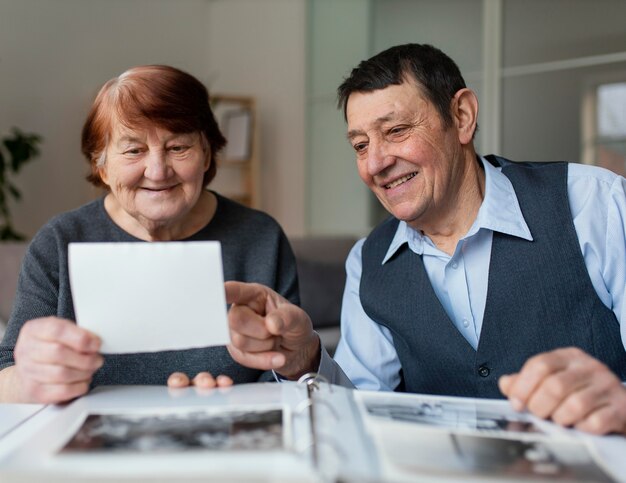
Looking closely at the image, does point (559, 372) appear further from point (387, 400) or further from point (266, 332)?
point (266, 332)

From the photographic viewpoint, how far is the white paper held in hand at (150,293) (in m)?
0.72

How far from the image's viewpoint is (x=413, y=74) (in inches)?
49.3

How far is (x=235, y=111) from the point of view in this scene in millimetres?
5574

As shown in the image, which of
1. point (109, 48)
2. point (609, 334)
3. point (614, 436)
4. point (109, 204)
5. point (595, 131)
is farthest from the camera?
point (109, 48)

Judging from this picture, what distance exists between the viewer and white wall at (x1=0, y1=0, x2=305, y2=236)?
477 cm

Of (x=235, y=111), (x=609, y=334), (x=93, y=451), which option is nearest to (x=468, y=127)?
(x=609, y=334)

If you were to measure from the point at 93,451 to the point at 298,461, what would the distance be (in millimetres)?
172

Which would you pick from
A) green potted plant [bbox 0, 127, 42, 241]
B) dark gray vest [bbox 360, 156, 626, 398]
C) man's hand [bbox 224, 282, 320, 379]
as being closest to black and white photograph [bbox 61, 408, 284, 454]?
man's hand [bbox 224, 282, 320, 379]

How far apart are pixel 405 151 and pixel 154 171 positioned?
449 mm

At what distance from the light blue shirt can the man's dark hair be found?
17 cm

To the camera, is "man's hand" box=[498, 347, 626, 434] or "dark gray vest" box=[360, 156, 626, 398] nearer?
"man's hand" box=[498, 347, 626, 434]

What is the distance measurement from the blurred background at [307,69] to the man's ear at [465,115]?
237cm

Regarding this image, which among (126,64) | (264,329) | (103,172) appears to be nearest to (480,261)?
(264,329)

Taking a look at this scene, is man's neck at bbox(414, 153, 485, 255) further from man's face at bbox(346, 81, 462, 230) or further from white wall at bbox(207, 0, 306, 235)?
white wall at bbox(207, 0, 306, 235)
